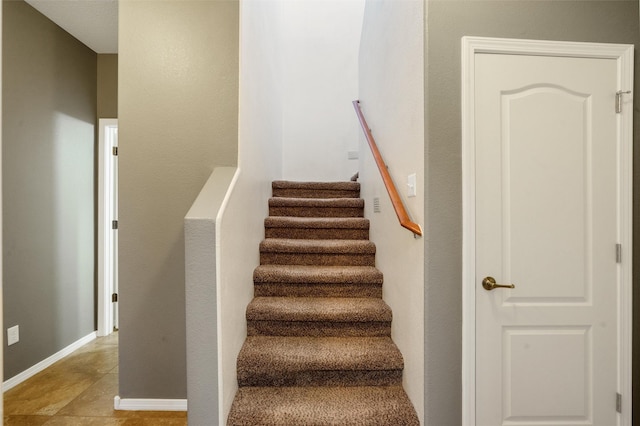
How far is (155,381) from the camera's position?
218cm

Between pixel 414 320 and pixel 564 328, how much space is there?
2.32 feet

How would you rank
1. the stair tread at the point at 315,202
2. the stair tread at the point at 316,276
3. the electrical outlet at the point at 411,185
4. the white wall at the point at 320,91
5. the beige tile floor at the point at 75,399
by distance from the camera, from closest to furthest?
the electrical outlet at the point at 411,185, the beige tile floor at the point at 75,399, the stair tread at the point at 316,276, the stair tread at the point at 315,202, the white wall at the point at 320,91

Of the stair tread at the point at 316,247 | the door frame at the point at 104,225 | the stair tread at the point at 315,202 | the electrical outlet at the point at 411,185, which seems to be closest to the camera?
the electrical outlet at the point at 411,185

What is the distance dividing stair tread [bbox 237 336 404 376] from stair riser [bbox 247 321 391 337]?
11cm

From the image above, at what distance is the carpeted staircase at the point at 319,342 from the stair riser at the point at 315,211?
0.32 m

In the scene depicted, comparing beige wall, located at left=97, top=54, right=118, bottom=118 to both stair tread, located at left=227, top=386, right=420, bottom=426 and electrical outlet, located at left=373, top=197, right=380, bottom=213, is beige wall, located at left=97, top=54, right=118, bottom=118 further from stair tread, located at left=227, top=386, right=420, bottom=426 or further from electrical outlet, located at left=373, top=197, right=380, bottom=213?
stair tread, located at left=227, top=386, right=420, bottom=426

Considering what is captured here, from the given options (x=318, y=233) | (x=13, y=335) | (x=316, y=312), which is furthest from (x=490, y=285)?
(x=13, y=335)

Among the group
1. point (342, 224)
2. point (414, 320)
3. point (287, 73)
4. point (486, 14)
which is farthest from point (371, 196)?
point (287, 73)

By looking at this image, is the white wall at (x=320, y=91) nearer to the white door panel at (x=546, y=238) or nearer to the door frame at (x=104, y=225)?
the door frame at (x=104, y=225)

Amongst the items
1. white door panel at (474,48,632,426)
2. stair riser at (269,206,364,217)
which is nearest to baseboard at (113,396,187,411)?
stair riser at (269,206,364,217)

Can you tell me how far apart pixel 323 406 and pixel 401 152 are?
144 cm

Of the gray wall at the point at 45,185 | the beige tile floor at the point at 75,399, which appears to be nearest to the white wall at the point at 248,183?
the beige tile floor at the point at 75,399

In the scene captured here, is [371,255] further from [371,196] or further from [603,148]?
[603,148]

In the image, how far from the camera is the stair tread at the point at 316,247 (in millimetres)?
2615
